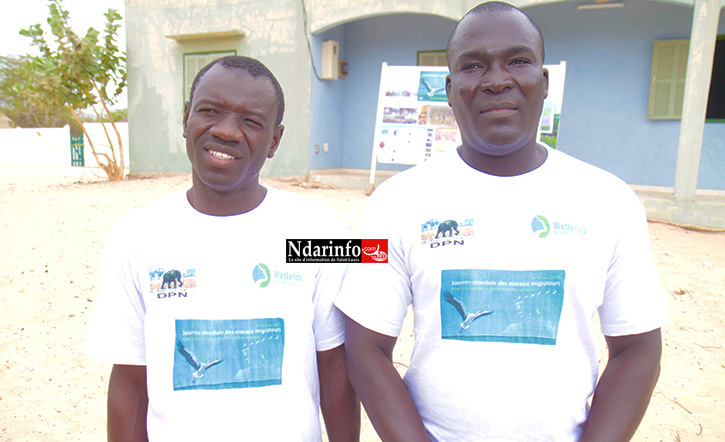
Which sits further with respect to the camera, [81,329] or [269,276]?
[81,329]

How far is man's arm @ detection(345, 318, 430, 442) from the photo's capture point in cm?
127

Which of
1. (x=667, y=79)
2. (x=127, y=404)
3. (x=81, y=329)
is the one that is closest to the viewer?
(x=127, y=404)

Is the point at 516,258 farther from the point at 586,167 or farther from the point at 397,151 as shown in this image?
the point at 397,151

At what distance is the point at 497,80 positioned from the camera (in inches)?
51.8

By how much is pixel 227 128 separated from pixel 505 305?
0.83 meters

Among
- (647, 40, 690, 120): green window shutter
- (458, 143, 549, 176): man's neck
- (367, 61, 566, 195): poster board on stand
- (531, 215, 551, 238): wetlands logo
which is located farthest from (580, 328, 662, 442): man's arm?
(647, 40, 690, 120): green window shutter

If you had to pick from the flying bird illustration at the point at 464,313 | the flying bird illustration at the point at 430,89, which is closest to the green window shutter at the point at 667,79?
the flying bird illustration at the point at 430,89

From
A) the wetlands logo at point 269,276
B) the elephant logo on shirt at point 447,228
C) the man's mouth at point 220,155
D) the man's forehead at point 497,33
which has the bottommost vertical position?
the wetlands logo at point 269,276

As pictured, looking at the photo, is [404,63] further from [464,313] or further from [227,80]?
[464,313]

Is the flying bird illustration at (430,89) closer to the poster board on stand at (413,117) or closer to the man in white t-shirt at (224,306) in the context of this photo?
the poster board on stand at (413,117)

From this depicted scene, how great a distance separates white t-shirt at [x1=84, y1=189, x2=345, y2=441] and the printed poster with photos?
227 inches

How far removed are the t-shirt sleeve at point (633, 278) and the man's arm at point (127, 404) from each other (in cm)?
123

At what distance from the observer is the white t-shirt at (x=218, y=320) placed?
1.30 m

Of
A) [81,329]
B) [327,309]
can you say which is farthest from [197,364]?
[81,329]
